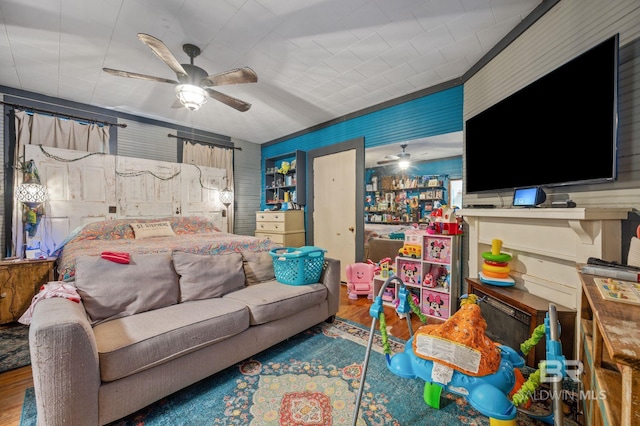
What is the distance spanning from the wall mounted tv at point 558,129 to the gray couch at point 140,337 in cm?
199

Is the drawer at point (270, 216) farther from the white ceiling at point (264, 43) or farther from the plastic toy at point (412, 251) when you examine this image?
the plastic toy at point (412, 251)

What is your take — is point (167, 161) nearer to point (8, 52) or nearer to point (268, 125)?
point (268, 125)

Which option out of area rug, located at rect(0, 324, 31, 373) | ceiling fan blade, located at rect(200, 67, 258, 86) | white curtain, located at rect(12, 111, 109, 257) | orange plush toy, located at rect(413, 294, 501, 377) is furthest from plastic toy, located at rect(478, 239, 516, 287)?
white curtain, located at rect(12, 111, 109, 257)

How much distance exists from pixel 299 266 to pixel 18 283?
281cm

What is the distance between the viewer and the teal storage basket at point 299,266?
8.00 feet

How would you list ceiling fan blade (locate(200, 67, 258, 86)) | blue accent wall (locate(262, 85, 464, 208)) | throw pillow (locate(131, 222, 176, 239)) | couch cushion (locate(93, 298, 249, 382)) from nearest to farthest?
couch cushion (locate(93, 298, 249, 382)) → ceiling fan blade (locate(200, 67, 258, 86)) → blue accent wall (locate(262, 85, 464, 208)) → throw pillow (locate(131, 222, 176, 239))

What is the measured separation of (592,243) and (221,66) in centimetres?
341

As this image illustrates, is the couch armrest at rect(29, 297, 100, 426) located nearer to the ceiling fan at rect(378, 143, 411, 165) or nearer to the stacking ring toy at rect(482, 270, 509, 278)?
the stacking ring toy at rect(482, 270, 509, 278)

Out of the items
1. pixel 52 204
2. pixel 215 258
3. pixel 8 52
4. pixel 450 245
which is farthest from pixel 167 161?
pixel 450 245

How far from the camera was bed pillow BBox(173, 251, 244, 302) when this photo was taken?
6.82 ft

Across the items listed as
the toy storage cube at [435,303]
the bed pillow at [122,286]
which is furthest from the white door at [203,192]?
the toy storage cube at [435,303]

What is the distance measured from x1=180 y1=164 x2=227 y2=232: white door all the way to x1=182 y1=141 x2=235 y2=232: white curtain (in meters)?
0.10

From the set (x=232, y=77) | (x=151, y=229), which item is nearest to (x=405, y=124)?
(x=232, y=77)

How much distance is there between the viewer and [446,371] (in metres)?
1.24
